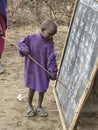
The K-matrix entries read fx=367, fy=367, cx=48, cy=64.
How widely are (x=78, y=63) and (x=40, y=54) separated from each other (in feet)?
1.66

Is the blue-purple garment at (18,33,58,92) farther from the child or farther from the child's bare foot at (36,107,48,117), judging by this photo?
the child's bare foot at (36,107,48,117)

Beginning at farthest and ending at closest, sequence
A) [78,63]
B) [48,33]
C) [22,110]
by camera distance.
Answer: [22,110]
[48,33]
[78,63]

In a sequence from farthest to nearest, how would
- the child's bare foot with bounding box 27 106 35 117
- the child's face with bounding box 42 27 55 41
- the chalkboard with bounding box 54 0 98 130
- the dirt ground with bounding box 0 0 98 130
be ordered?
the child's bare foot with bounding box 27 106 35 117
the dirt ground with bounding box 0 0 98 130
the child's face with bounding box 42 27 55 41
the chalkboard with bounding box 54 0 98 130

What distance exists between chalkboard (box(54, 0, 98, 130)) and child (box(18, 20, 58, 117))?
239mm

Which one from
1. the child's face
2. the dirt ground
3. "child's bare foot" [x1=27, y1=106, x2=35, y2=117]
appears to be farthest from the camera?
"child's bare foot" [x1=27, y1=106, x2=35, y2=117]

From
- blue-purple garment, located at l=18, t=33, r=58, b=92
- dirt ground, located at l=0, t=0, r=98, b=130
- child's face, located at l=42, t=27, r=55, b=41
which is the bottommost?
dirt ground, located at l=0, t=0, r=98, b=130

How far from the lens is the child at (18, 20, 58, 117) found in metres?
4.13

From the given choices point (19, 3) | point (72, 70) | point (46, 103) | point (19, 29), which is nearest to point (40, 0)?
point (19, 3)

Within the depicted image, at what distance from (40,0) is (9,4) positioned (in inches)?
33.1

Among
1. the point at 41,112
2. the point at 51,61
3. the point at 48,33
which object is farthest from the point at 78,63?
the point at 41,112

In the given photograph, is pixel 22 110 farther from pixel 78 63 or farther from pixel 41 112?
pixel 78 63

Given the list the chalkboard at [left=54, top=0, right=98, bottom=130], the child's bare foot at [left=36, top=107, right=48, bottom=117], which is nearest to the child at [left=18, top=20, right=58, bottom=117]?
the chalkboard at [left=54, top=0, right=98, bottom=130]

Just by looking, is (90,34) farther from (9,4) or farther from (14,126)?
(9,4)

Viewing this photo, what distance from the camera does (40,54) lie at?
423 cm
